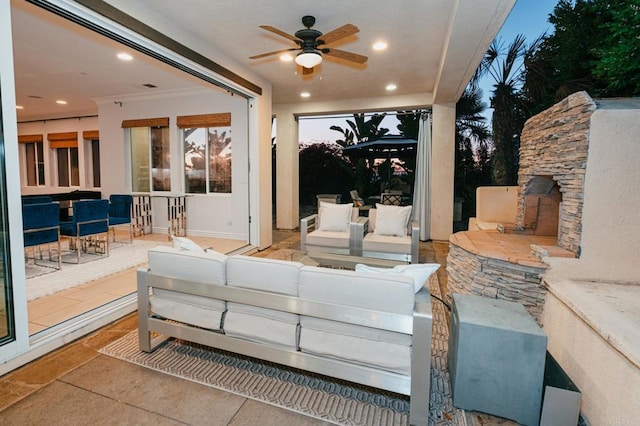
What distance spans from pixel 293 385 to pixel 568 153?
Answer: 9.55 ft

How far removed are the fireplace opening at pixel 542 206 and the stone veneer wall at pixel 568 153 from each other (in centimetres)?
35

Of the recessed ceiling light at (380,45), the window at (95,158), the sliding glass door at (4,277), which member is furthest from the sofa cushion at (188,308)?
the window at (95,158)

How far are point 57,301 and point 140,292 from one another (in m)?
1.45

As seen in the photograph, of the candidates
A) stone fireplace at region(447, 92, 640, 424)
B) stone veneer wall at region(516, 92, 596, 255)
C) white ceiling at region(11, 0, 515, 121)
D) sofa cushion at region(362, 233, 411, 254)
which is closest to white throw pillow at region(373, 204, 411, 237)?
sofa cushion at region(362, 233, 411, 254)

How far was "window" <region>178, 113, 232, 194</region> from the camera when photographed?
20.2ft

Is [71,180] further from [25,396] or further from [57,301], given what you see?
[25,396]

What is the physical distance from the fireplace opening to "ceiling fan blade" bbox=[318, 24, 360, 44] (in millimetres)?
2685

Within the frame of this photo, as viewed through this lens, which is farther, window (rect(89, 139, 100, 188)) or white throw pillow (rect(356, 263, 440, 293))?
window (rect(89, 139, 100, 188))

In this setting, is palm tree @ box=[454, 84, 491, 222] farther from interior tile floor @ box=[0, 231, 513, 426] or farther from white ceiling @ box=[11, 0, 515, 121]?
interior tile floor @ box=[0, 231, 513, 426]

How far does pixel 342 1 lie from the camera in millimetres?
3023

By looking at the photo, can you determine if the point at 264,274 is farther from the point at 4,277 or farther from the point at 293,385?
the point at 4,277

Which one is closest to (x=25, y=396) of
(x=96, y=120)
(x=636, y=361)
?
(x=636, y=361)

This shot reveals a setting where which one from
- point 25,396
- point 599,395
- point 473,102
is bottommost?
point 25,396

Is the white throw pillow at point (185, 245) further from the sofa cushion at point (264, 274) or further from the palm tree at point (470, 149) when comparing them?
the palm tree at point (470, 149)
